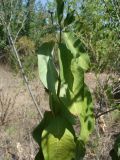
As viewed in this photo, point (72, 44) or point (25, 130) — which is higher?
Result: point (72, 44)

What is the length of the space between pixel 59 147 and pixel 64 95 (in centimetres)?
11

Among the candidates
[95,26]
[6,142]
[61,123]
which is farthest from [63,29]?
[6,142]

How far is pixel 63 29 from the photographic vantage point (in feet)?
2.91

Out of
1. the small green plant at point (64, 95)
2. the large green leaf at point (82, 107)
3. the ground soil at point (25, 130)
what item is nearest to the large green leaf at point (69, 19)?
the small green plant at point (64, 95)

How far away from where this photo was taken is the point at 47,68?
873mm

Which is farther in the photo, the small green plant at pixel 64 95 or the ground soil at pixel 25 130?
the ground soil at pixel 25 130

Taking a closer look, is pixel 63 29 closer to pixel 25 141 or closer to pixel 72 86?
pixel 72 86

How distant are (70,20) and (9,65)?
14.1m

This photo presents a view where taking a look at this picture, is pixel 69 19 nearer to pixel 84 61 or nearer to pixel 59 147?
pixel 84 61

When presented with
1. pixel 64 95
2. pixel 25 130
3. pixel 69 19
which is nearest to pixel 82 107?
pixel 64 95

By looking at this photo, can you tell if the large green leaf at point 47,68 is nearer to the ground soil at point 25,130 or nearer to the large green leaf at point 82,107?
the large green leaf at point 82,107

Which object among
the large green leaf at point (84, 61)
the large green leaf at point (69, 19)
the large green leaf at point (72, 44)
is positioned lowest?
the large green leaf at point (84, 61)

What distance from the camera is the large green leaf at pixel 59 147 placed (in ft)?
2.97

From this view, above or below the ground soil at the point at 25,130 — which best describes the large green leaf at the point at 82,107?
above
